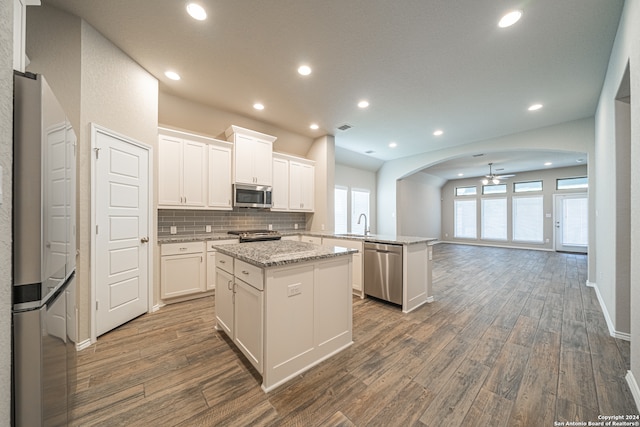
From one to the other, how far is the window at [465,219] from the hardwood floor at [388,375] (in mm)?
7951

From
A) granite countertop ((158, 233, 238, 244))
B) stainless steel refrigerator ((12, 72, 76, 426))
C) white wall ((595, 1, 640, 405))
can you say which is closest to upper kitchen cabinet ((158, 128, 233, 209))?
granite countertop ((158, 233, 238, 244))

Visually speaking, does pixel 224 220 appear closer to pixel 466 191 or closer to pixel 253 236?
pixel 253 236

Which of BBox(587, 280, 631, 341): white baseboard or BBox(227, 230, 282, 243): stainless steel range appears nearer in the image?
BBox(587, 280, 631, 341): white baseboard

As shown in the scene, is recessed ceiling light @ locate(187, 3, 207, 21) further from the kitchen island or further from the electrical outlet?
the electrical outlet

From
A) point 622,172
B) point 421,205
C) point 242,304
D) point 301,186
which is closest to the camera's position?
point 242,304

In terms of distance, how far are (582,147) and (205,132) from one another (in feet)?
22.4

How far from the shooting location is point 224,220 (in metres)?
4.29

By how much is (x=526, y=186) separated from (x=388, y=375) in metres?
10.6

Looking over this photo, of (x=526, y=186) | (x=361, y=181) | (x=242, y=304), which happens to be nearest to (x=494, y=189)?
(x=526, y=186)

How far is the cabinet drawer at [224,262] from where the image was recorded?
218cm

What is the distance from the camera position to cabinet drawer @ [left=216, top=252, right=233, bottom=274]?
7.15ft

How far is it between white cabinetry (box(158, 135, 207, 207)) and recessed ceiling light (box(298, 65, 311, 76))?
1935mm

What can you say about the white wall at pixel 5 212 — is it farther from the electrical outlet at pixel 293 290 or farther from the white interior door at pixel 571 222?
the white interior door at pixel 571 222

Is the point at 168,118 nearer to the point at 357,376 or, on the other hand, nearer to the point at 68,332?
the point at 68,332
